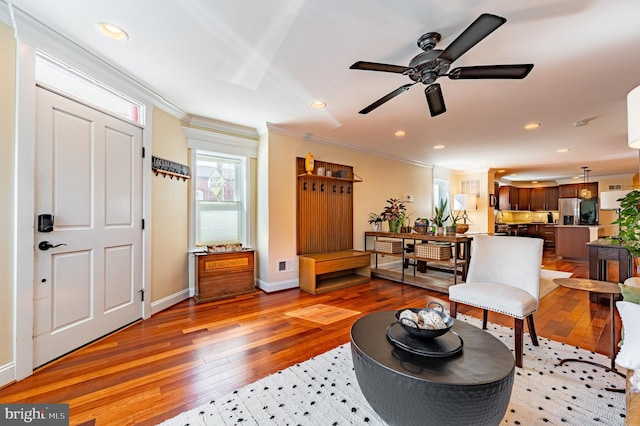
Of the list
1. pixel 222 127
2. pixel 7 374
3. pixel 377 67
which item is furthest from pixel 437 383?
pixel 222 127

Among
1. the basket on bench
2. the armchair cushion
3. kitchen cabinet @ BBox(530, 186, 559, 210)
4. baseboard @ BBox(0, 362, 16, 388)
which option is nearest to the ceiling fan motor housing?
the armchair cushion

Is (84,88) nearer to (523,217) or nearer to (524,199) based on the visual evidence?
(524,199)

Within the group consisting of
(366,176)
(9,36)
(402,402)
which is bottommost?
(402,402)

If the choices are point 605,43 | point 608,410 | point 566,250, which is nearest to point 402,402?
point 608,410

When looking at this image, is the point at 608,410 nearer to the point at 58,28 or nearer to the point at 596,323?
the point at 596,323

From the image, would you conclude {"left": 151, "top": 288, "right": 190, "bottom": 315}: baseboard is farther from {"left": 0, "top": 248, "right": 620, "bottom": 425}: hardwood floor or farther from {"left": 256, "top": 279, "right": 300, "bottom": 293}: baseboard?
{"left": 256, "top": 279, "right": 300, "bottom": 293}: baseboard

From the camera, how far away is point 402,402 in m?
1.16

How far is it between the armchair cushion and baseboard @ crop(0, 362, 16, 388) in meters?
3.38

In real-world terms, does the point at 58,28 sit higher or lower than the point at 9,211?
higher

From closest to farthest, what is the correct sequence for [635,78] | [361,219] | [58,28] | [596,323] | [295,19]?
[295,19]
[58,28]
[635,78]
[596,323]
[361,219]

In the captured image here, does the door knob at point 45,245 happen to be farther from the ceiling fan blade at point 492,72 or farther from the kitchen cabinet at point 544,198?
the kitchen cabinet at point 544,198

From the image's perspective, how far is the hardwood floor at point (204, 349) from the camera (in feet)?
5.55

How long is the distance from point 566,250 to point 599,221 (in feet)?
9.36

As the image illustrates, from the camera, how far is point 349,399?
1.66 metres
